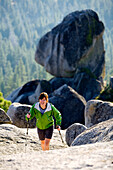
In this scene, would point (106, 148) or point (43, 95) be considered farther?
point (43, 95)

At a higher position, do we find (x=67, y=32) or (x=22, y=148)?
(x=67, y=32)

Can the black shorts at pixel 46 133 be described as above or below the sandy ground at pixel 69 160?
below

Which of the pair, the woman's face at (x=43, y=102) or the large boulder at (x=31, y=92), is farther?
the large boulder at (x=31, y=92)

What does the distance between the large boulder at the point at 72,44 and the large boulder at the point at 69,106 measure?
1555cm

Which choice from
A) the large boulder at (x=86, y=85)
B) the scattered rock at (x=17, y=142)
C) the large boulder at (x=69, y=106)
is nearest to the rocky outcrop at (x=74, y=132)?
the scattered rock at (x=17, y=142)

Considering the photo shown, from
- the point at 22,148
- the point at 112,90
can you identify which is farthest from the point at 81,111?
the point at 22,148

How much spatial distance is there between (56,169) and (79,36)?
3417 cm

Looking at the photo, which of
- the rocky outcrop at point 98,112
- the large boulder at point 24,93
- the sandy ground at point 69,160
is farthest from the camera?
the large boulder at point 24,93

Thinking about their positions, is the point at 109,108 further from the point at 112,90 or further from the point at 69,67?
the point at 69,67

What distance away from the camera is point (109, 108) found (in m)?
11.8

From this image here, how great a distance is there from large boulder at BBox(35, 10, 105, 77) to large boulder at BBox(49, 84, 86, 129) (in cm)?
1555

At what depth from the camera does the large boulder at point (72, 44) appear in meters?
37.0

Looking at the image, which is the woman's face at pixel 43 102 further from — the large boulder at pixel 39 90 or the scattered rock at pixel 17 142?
the large boulder at pixel 39 90

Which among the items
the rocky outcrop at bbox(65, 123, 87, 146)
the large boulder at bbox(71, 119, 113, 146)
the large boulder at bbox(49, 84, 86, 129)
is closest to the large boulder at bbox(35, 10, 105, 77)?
the large boulder at bbox(49, 84, 86, 129)
